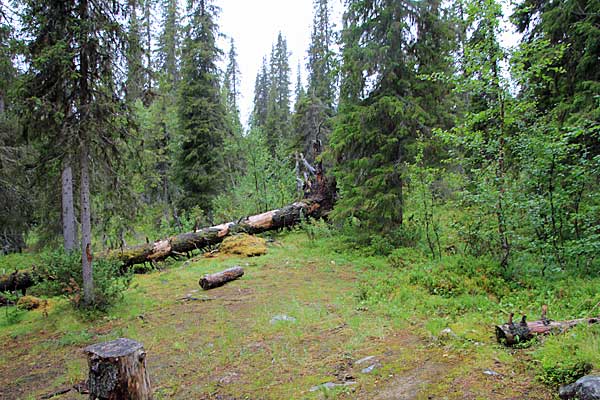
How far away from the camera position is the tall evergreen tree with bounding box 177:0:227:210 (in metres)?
19.8

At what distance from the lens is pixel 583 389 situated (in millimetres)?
2809

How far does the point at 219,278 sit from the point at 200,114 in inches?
519

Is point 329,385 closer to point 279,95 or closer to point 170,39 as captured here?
point 170,39

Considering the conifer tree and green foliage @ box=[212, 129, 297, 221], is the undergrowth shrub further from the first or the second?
green foliage @ box=[212, 129, 297, 221]

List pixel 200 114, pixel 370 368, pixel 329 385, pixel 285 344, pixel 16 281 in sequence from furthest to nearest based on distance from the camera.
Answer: pixel 200 114 < pixel 16 281 < pixel 285 344 < pixel 370 368 < pixel 329 385


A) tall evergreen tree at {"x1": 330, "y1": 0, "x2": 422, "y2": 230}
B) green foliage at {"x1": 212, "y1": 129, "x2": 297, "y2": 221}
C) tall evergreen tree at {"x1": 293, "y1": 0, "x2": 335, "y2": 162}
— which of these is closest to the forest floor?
tall evergreen tree at {"x1": 330, "y1": 0, "x2": 422, "y2": 230}

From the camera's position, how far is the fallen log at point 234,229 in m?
11.5

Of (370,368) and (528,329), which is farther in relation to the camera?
(370,368)

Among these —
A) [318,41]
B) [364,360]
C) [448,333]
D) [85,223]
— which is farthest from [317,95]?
[364,360]

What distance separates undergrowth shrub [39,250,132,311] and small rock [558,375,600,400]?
745 centimetres

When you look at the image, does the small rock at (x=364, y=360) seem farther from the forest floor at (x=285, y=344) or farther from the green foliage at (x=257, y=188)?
the green foliage at (x=257, y=188)

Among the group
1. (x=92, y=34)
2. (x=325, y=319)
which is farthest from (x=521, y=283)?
(x=92, y=34)

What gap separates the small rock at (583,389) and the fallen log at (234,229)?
10166 millimetres

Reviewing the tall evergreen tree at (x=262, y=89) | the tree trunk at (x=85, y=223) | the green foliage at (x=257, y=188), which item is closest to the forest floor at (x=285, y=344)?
the tree trunk at (x=85, y=223)
